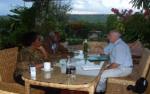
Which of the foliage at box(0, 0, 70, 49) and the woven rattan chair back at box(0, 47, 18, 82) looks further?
the foliage at box(0, 0, 70, 49)

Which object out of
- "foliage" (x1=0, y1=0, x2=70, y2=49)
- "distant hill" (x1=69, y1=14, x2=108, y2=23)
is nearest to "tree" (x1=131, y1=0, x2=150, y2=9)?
"distant hill" (x1=69, y1=14, x2=108, y2=23)

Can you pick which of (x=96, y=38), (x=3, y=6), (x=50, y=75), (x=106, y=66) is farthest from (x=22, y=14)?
(x=50, y=75)

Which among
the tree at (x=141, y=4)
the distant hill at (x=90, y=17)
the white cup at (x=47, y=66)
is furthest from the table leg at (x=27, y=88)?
the distant hill at (x=90, y=17)

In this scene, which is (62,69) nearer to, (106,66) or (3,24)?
(106,66)

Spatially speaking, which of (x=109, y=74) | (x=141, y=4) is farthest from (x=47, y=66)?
(x=141, y=4)

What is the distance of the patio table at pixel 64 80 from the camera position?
3.59 metres

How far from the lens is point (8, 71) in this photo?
449 centimetres

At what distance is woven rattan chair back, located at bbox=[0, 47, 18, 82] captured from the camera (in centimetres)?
437

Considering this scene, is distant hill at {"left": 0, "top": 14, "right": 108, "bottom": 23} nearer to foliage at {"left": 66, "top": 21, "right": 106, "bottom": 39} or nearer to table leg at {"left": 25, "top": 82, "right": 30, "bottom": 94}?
foliage at {"left": 66, "top": 21, "right": 106, "bottom": 39}

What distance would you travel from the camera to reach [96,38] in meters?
8.54

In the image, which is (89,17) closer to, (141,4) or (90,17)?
(90,17)

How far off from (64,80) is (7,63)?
109 centimetres

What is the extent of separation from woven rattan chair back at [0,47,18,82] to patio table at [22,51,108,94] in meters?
0.44

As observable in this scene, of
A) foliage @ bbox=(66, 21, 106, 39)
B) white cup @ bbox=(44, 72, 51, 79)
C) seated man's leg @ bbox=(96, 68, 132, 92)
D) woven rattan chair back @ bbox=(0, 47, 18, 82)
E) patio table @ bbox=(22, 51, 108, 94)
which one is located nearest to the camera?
patio table @ bbox=(22, 51, 108, 94)
